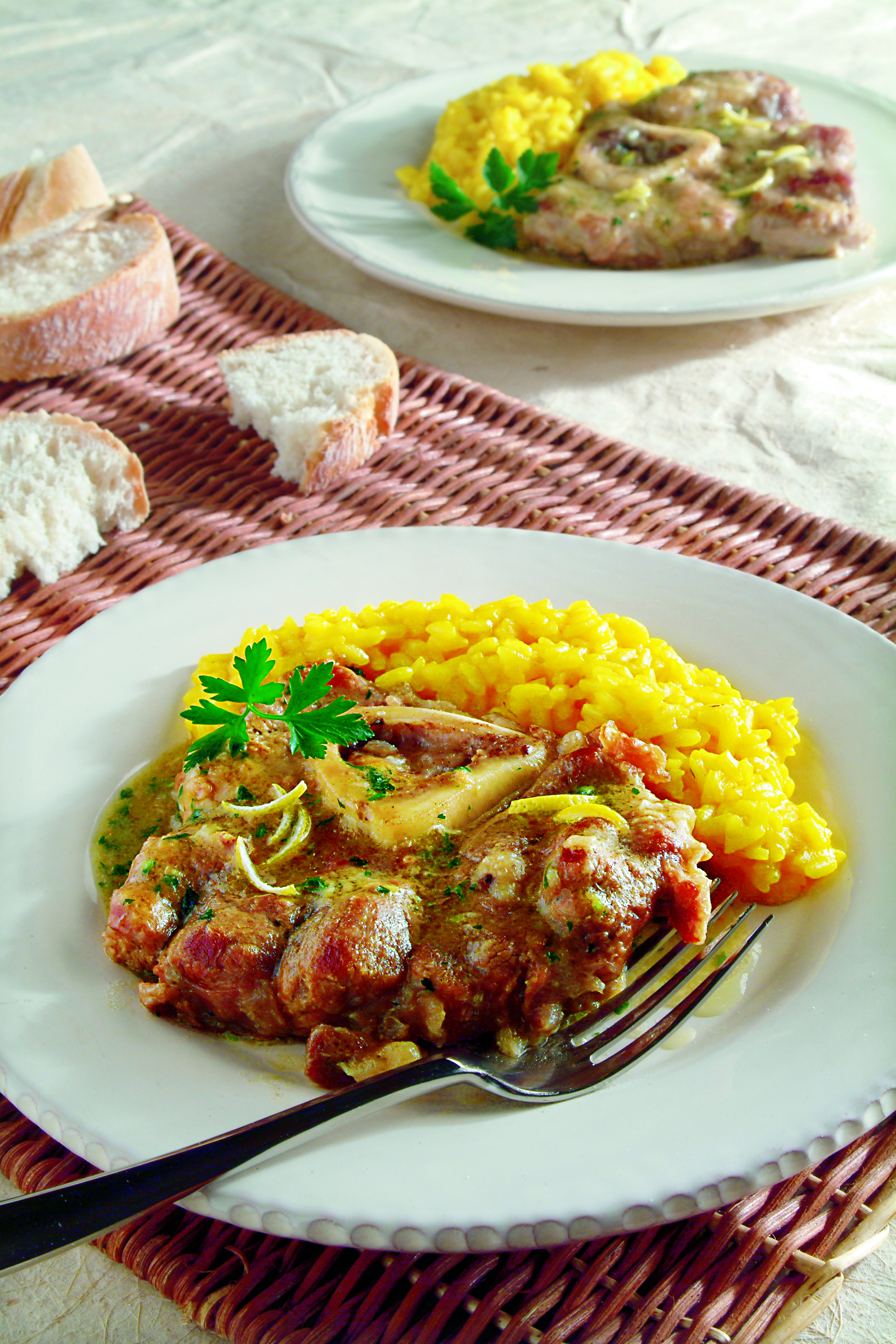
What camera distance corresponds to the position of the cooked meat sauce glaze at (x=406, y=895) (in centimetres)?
212

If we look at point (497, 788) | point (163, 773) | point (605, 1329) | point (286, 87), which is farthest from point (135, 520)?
point (286, 87)

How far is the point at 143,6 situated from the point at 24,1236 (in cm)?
1009

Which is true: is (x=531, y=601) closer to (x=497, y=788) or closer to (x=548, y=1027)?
(x=497, y=788)

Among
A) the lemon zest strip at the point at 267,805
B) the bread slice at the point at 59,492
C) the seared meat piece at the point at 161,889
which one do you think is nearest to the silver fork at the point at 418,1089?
the seared meat piece at the point at 161,889

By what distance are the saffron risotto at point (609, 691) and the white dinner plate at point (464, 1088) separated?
0.37 feet

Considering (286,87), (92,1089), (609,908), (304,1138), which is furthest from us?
(286,87)

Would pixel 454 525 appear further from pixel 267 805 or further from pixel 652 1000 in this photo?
pixel 652 1000

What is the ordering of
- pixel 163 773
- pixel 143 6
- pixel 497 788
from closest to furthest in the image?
pixel 497 788
pixel 163 773
pixel 143 6

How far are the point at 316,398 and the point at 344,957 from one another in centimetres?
278

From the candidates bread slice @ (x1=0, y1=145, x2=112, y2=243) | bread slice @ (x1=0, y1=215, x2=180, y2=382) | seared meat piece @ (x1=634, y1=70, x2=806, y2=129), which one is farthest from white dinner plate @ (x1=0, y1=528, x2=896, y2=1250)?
seared meat piece @ (x1=634, y1=70, x2=806, y2=129)

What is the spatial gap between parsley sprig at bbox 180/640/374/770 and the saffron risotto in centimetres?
21

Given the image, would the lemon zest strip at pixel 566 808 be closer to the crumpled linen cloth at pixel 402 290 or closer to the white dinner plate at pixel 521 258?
the crumpled linen cloth at pixel 402 290

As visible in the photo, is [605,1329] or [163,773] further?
[163,773]

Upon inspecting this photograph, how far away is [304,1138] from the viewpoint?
1870 mm
